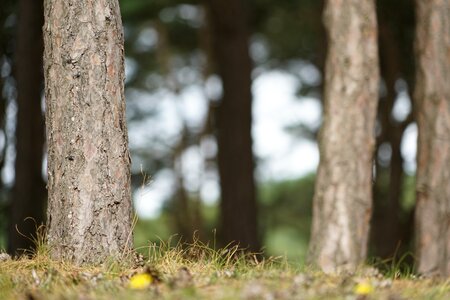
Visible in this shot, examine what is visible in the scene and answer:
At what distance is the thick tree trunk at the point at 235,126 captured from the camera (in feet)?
42.7

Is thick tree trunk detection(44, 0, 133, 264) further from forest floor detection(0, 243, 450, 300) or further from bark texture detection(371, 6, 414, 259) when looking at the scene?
bark texture detection(371, 6, 414, 259)

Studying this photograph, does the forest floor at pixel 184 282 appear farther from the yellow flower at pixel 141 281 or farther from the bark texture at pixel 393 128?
the bark texture at pixel 393 128

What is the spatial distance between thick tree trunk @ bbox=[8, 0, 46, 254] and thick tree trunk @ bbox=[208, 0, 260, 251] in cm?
274

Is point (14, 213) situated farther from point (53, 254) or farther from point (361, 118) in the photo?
point (53, 254)

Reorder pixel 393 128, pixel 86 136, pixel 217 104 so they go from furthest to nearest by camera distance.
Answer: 1. pixel 217 104
2. pixel 393 128
3. pixel 86 136

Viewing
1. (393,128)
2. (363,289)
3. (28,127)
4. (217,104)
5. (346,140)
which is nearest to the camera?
(363,289)

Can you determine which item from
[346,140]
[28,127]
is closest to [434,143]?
[346,140]

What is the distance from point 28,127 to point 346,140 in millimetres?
5639

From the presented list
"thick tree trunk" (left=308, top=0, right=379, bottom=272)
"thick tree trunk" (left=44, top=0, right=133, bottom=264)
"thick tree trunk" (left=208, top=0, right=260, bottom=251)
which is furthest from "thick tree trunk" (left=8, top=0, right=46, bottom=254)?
"thick tree trunk" (left=44, top=0, right=133, bottom=264)

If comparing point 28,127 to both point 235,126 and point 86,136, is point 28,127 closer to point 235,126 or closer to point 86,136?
point 235,126

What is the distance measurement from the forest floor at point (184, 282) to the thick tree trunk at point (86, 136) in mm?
218

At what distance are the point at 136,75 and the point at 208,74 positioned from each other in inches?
88.0

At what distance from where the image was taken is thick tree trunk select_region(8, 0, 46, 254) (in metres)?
11.9

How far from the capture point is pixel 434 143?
28.6 ft
